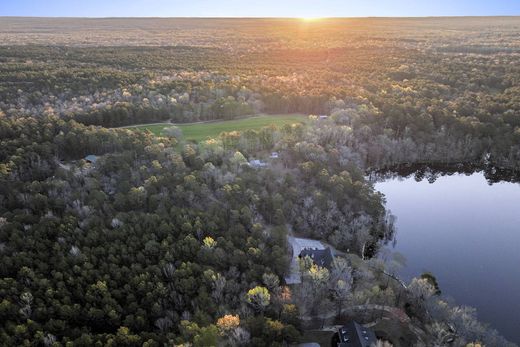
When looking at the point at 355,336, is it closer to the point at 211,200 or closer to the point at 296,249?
the point at 296,249

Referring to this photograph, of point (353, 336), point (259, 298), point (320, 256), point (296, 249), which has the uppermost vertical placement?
point (259, 298)

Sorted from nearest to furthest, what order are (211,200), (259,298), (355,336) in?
(355,336) → (259,298) → (211,200)

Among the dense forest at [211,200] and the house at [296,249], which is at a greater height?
the dense forest at [211,200]

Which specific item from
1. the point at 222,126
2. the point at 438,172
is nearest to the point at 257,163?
the point at 222,126

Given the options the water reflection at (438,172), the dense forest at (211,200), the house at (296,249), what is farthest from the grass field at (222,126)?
the house at (296,249)

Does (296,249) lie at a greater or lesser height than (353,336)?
lesser

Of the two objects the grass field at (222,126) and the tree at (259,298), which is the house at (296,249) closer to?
the tree at (259,298)

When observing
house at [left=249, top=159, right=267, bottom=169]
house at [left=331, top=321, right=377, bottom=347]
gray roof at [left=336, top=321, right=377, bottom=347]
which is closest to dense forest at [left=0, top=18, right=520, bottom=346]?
house at [left=249, top=159, right=267, bottom=169]
